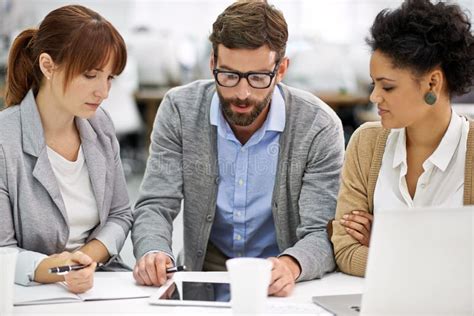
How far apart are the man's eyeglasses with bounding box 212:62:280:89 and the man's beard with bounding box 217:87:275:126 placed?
4cm

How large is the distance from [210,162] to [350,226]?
49 cm

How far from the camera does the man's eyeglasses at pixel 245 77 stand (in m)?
1.93

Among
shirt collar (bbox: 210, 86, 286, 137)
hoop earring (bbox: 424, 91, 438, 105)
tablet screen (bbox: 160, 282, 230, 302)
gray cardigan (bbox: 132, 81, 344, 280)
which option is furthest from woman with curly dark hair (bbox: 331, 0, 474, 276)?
tablet screen (bbox: 160, 282, 230, 302)

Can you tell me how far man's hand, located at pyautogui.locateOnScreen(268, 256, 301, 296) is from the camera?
1.59 meters

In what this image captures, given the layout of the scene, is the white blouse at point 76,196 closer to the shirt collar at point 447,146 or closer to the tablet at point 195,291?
the tablet at point 195,291

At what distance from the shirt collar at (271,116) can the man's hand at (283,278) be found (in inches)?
19.6

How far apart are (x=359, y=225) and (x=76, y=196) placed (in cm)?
75

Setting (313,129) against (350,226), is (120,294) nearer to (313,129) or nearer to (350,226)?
(350,226)

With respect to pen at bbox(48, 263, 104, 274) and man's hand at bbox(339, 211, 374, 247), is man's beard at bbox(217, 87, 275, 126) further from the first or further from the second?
pen at bbox(48, 263, 104, 274)

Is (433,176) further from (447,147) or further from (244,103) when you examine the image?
(244,103)

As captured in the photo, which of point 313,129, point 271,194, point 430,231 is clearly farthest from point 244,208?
point 430,231

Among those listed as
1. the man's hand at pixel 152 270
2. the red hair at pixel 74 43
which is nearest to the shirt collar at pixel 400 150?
the man's hand at pixel 152 270

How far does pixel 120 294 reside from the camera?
1.58m

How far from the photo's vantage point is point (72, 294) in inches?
61.4
